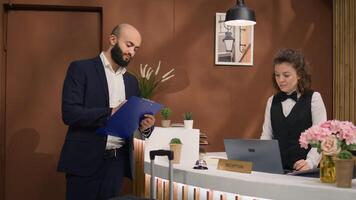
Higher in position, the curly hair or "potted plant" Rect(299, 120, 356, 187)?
the curly hair

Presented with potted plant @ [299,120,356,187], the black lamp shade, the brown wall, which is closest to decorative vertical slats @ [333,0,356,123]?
the brown wall

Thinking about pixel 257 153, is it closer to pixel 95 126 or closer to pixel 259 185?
pixel 259 185

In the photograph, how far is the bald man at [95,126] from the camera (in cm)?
277

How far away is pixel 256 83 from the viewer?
4922mm

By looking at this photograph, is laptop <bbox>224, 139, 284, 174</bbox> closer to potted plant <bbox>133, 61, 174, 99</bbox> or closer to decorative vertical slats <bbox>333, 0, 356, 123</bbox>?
potted plant <bbox>133, 61, 174, 99</bbox>

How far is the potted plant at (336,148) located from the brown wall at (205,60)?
9.30 feet

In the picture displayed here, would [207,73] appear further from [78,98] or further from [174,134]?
[78,98]

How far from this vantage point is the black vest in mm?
2781

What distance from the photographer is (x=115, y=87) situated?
2998 millimetres

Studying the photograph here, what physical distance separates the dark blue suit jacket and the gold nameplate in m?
0.80

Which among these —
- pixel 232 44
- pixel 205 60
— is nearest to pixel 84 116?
pixel 205 60

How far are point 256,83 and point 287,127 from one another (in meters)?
2.11

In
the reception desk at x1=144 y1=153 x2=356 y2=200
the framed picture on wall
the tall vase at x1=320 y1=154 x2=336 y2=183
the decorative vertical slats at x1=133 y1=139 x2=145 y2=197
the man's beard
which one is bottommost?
the decorative vertical slats at x1=133 y1=139 x2=145 y2=197

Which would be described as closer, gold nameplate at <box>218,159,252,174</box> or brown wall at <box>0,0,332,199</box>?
gold nameplate at <box>218,159,252,174</box>
